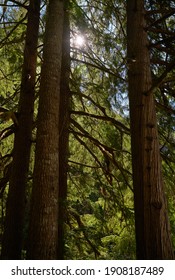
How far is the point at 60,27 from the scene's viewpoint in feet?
14.2

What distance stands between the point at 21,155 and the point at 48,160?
1.14 meters

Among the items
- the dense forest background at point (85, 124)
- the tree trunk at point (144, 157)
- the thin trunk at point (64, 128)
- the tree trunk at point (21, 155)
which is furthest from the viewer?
the thin trunk at point (64, 128)

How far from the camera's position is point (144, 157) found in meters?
3.36

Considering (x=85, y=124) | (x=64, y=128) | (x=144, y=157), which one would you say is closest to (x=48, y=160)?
(x=144, y=157)

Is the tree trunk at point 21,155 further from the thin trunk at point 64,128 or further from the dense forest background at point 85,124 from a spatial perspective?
the thin trunk at point 64,128

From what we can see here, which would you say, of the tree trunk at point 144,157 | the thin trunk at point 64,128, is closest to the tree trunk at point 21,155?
the thin trunk at point 64,128

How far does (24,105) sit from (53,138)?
4.39ft

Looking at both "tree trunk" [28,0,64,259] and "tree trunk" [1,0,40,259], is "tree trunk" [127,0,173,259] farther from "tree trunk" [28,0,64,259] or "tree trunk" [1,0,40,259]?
"tree trunk" [1,0,40,259]

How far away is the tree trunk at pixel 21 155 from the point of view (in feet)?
13.4

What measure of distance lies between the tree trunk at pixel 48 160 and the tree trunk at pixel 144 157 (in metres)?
0.88

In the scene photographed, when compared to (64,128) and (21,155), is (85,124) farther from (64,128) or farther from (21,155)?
(21,155)

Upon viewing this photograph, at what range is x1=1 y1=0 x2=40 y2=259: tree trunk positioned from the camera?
4.09m
